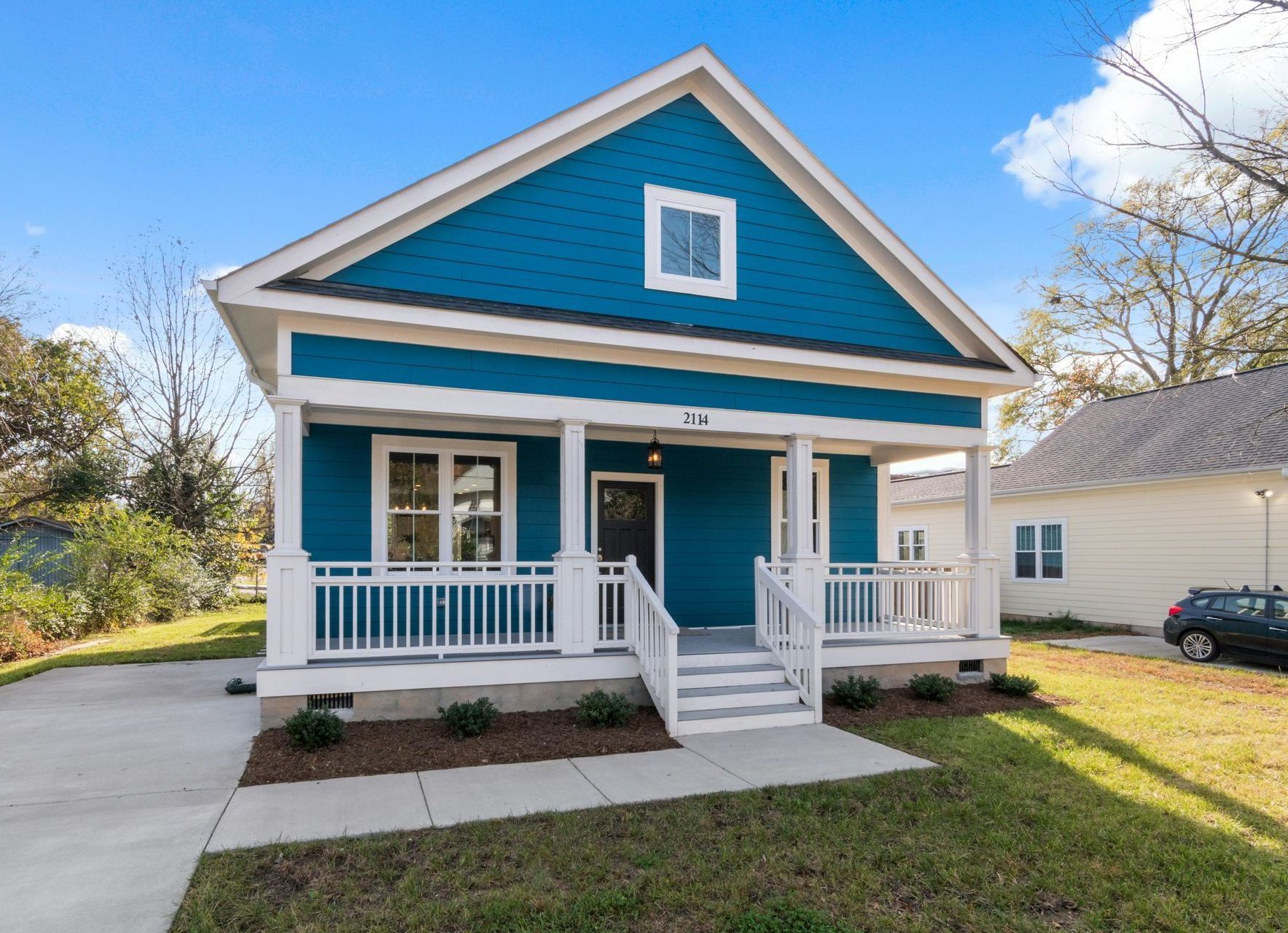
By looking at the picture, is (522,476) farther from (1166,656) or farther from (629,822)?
(1166,656)

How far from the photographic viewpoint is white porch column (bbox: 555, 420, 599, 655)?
300 inches

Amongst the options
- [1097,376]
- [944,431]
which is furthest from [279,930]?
[1097,376]

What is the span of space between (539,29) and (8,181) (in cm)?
1516

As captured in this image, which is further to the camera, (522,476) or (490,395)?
(522,476)

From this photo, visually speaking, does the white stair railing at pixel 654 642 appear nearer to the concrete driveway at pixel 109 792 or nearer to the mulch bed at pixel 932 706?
the mulch bed at pixel 932 706

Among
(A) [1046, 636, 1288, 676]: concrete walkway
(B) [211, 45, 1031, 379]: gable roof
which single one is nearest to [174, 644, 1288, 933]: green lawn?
(B) [211, 45, 1031, 379]: gable roof

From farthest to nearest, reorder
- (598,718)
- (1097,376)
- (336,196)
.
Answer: (1097,376) < (336,196) < (598,718)

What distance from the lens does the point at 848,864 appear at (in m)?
4.25

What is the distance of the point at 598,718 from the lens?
23.3 ft

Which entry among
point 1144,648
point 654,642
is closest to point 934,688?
point 654,642

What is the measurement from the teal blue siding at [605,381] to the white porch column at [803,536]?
553 millimetres

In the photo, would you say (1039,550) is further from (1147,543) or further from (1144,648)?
(1144,648)

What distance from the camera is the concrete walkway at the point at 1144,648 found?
11555mm

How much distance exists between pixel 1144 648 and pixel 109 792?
50.1ft
